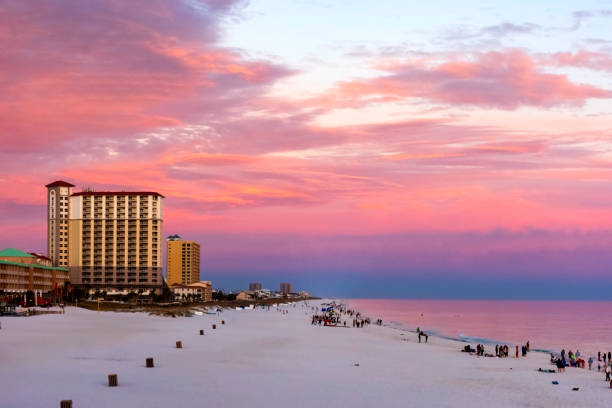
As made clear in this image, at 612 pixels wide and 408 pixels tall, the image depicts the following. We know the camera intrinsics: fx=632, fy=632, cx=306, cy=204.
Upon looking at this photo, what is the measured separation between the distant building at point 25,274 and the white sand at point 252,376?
8198cm

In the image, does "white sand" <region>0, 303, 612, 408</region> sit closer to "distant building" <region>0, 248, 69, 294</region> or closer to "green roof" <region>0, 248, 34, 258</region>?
"distant building" <region>0, 248, 69, 294</region>

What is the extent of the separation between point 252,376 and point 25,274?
131 m

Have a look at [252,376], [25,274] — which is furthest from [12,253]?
[252,376]

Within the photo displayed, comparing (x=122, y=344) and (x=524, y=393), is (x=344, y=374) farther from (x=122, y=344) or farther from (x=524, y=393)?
(x=122, y=344)

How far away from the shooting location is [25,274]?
149 m

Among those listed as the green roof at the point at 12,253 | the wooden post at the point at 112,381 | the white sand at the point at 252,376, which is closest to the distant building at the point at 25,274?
the green roof at the point at 12,253

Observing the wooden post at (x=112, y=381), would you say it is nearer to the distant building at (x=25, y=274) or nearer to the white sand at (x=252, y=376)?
the white sand at (x=252, y=376)

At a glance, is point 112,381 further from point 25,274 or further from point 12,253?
point 12,253

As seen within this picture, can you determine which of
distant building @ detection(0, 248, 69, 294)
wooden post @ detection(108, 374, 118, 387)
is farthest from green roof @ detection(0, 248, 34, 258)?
wooden post @ detection(108, 374, 118, 387)

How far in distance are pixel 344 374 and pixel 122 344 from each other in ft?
61.2

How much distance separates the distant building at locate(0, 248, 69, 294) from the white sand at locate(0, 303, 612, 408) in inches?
3228

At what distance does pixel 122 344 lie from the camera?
4744 cm

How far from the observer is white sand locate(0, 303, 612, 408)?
89.7 feet

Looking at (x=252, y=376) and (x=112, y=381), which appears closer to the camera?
(x=112, y=381)
